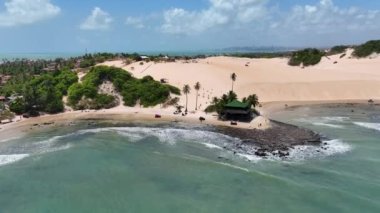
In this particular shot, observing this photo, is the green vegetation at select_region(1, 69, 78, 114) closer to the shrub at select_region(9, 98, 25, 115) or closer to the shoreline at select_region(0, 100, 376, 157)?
the shrub at select_region(9, 98, 25, 115)

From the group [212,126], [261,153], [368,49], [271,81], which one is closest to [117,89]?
[212,126]

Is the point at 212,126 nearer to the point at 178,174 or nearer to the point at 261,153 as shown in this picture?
the point at 261,153

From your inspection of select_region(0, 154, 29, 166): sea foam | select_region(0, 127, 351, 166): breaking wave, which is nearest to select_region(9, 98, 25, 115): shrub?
select_region(0, 127, 351, 166): breaking wave

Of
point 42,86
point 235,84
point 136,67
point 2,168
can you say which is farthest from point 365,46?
point 2,168

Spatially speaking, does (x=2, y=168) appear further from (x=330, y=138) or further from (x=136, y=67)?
(x=136, y=67)

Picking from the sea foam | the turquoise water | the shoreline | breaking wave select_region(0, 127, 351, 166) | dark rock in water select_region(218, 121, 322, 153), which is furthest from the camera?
the shoreline

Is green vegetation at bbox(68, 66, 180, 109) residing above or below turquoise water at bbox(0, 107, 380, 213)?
above

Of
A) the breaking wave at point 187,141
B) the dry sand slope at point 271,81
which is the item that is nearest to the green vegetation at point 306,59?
the dry sand slope at point 271,81
